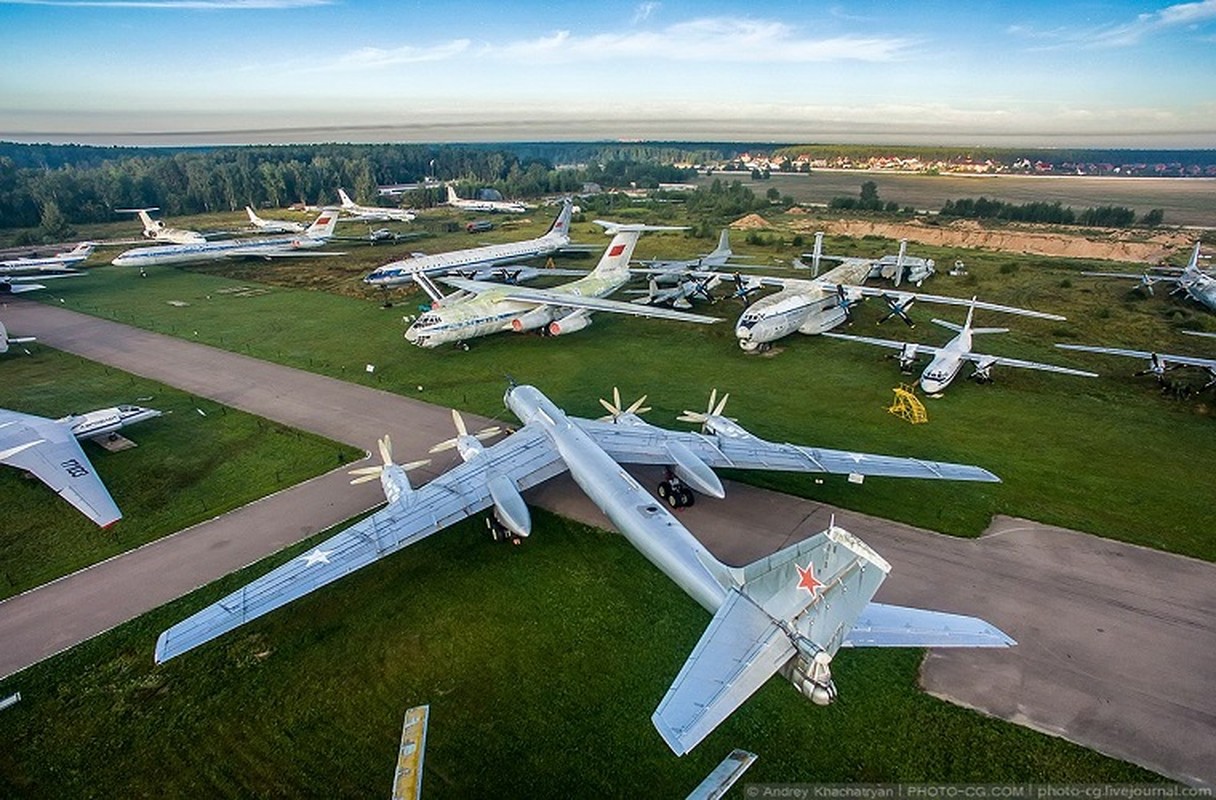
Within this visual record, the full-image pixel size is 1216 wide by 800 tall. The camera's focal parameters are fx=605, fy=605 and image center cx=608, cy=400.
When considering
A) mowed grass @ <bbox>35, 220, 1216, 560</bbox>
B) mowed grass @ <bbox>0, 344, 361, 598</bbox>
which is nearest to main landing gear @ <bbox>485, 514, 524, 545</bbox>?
mowed grass @ <bbox>0, 344, 361, 598</bbox>

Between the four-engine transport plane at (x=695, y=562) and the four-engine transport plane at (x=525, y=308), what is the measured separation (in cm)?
1596

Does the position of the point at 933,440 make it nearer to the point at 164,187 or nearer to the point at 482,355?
the point at 482,355

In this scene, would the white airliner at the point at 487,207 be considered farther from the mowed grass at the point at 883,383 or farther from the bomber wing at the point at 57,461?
the bomber wing at the point at 57,461

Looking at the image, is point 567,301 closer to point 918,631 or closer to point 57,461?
point 57,461

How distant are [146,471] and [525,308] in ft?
84.8

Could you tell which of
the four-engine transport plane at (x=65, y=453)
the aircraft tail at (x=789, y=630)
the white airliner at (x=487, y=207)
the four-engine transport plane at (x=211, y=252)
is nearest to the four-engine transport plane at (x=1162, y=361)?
the aircraft tail at (x=789, y=630)

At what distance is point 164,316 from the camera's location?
55.5 metres

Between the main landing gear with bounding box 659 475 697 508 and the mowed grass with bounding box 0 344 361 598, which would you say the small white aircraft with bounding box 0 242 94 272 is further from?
the main landing gear with bounding box 659 475 697 508

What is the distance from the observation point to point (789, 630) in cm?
1362

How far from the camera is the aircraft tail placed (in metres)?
12.6

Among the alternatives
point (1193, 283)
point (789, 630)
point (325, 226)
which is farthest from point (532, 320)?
point (1193, 283)

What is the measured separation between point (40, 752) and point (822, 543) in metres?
20.1

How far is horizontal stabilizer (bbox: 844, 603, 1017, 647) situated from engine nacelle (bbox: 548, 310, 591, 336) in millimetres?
34698

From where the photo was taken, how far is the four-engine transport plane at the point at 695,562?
42.7 feet
